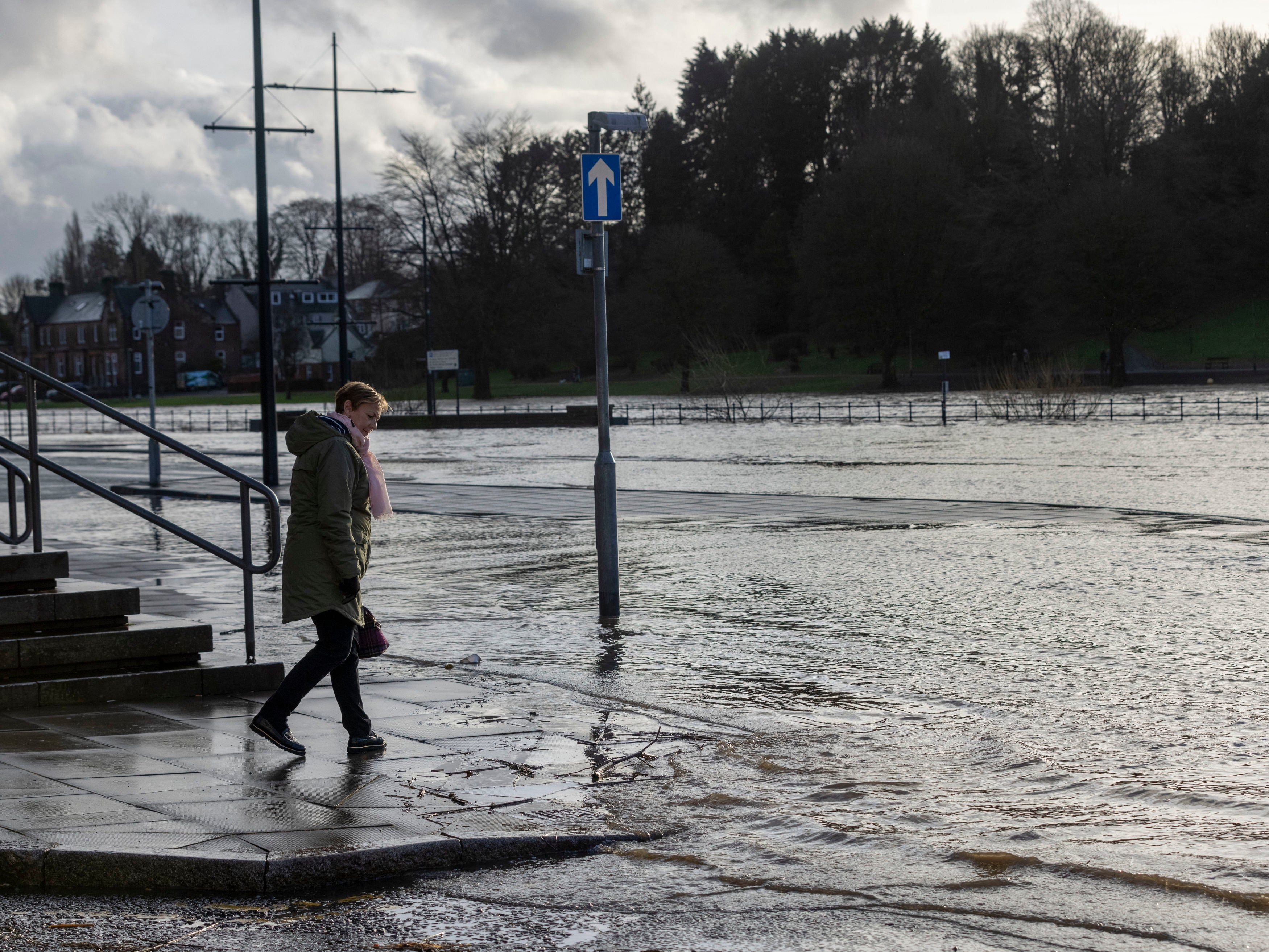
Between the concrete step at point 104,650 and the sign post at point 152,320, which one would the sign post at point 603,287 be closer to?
the concrete step at point 104,650

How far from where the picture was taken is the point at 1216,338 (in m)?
78.2

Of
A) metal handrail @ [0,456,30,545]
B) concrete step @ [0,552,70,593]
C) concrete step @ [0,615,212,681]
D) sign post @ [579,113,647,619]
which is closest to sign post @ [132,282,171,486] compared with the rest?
metal handrail @ [0,456,30,545]

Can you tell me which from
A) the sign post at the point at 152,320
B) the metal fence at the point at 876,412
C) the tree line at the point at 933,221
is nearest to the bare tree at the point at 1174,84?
the tree line at the point at 933,221

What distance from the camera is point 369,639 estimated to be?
6.56m

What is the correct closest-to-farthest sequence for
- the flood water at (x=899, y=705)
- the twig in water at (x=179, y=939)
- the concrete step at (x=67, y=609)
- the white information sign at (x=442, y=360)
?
the twig in water at (x=179, y=939) < the flood water at (x=899, y=705) < the concrete step at (x=67, y=609) < the white information sign at (x=442, y=360)

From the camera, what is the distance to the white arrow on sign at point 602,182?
33.1 feet

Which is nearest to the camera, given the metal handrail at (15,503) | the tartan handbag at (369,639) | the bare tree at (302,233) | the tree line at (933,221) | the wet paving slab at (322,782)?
the wet paving slab at (322,782)

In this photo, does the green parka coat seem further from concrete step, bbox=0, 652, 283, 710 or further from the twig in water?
the twig in water

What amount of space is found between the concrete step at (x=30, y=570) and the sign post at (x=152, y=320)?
15345 millimetres

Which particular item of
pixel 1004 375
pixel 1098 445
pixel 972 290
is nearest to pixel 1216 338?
pixel 972 290

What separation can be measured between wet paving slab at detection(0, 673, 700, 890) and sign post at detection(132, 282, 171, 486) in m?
16.7

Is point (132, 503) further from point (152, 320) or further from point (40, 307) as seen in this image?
point (40, 307)

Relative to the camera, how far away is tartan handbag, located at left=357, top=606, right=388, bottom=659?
6551 millimetres

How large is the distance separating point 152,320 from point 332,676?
20935 millimetres
